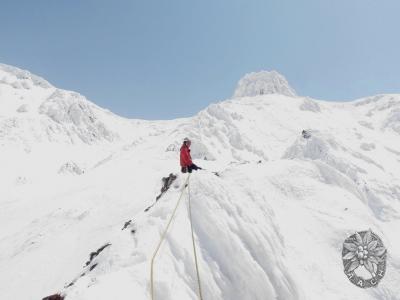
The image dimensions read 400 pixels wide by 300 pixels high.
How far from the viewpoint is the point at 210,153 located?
65375mm

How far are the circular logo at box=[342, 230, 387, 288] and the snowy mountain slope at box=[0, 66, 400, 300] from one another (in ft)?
2.03

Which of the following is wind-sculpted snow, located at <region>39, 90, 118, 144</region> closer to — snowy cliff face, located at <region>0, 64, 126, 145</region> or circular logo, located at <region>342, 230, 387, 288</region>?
snowy cliff face, located at <region>0, 64, 126, 145</region>

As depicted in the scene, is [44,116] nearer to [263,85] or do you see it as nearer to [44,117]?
[44,117]

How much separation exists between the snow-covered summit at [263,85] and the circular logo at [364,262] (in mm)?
103184

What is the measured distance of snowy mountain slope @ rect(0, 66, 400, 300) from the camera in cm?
1362

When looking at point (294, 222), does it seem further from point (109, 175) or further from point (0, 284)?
point (109, 175)

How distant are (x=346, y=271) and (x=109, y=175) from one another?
2784 centimetres

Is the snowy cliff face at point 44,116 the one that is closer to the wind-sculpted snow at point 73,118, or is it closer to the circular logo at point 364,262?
the wind-sculpted snow at point 73,118

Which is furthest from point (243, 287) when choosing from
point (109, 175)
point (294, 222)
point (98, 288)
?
point (109, 175)

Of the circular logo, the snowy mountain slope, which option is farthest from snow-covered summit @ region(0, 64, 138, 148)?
the circular logo

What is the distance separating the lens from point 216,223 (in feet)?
51.1

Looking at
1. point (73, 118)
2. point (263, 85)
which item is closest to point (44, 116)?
point (73, 118)

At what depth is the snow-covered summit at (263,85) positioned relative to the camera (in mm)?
127312

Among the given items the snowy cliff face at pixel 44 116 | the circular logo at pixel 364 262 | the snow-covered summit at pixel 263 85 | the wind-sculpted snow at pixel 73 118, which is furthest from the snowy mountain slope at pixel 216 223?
the snow-covered summit at pixel 263 85
